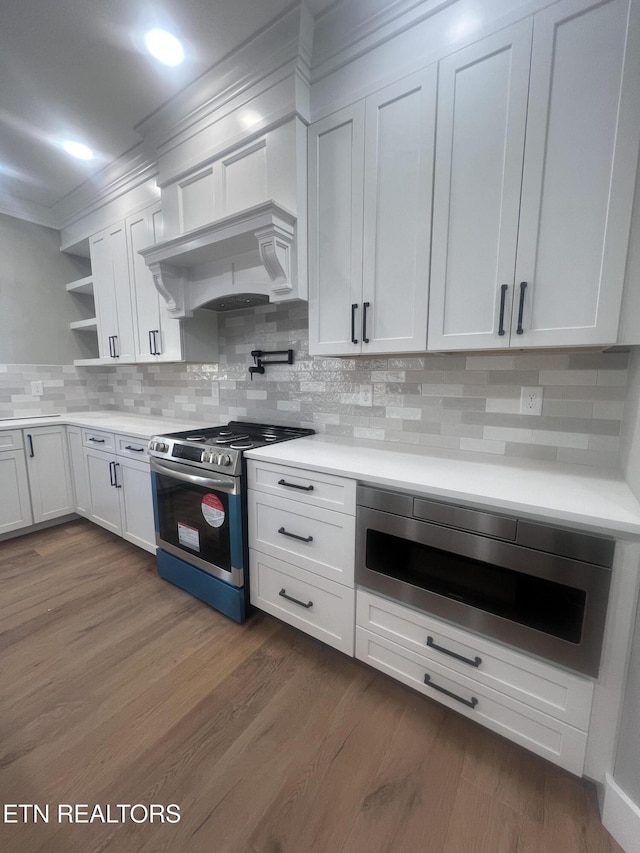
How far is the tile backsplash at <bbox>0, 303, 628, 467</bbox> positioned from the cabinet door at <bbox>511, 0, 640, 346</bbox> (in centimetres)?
33

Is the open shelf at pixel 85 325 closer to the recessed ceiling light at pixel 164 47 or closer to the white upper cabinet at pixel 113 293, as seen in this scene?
the white upper cabinet at pixel 113 293

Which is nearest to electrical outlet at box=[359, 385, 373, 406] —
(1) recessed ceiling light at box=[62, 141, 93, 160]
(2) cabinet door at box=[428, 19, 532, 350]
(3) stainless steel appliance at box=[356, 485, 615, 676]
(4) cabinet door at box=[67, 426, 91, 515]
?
(2) cabinet door at box=[428, 19, 532, 350]

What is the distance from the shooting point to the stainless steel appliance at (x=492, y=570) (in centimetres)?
100

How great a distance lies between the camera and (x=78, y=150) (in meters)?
2.39

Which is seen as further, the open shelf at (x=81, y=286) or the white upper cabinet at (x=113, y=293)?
the open shelf at (x=81, y=286)

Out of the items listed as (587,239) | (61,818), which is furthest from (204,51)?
(61,818)

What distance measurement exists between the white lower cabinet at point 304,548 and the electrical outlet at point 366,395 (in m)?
0.66

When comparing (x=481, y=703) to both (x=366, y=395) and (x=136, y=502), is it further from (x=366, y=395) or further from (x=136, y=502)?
(x=136, y=502)

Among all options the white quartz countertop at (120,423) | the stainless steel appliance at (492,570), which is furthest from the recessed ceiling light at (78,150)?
the stainless steel appliance at (492,570)

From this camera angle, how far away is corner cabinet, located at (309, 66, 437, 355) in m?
1.40

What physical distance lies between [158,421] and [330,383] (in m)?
1.76

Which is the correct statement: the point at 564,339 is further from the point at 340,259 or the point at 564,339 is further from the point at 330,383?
the point at 330,383

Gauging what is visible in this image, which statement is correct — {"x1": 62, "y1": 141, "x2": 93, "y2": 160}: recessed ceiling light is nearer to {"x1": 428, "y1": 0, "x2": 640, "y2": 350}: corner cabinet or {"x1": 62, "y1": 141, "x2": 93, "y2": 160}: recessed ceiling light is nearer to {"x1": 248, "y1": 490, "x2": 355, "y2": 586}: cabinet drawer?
{"x1": 428, "y1": 0, "x2": 640, "y2": 350}: corner cabinet

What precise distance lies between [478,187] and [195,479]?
1840 mm
